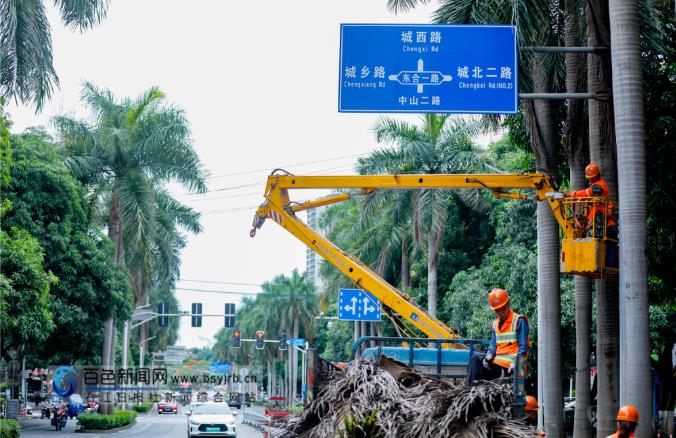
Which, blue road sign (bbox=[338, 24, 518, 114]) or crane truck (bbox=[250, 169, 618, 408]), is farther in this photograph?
blue road sign (bbox=[338, 24, 518, 114])

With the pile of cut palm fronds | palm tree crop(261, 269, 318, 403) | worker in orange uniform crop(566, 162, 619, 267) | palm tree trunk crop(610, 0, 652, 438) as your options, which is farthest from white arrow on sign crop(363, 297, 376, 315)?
palm tree crop(261, 269, 318, 403)

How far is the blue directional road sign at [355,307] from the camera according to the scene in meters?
37.9

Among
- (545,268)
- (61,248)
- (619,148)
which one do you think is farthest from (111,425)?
(619,148)

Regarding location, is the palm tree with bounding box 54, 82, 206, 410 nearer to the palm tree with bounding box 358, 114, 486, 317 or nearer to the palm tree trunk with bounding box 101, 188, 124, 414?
the palm tree trunk with bounding box 101, 188, 124, 414

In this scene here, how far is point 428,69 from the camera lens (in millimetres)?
16578

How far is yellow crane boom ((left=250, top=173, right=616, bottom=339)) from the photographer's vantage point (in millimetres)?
18781

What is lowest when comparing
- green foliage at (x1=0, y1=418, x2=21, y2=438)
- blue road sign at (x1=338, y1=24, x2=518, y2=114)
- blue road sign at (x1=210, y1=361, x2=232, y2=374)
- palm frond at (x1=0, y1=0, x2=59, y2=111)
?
blue road sign at (x1=210, y1=361, x2=232, y2=374)

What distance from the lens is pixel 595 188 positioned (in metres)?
15.3

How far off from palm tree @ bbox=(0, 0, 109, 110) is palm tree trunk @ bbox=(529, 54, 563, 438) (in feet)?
37.6

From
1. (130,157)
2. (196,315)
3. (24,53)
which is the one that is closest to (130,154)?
(130,157)

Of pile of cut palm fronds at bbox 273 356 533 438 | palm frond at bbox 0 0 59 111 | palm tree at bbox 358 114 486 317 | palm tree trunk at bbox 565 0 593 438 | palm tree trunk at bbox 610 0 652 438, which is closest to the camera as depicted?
pile of cut palm fronds at bbox 273 356 533 438

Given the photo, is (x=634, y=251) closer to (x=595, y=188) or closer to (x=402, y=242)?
(x=595, y=188)

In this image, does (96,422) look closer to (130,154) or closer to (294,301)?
(130,154)

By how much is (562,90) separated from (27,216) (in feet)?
62.6
